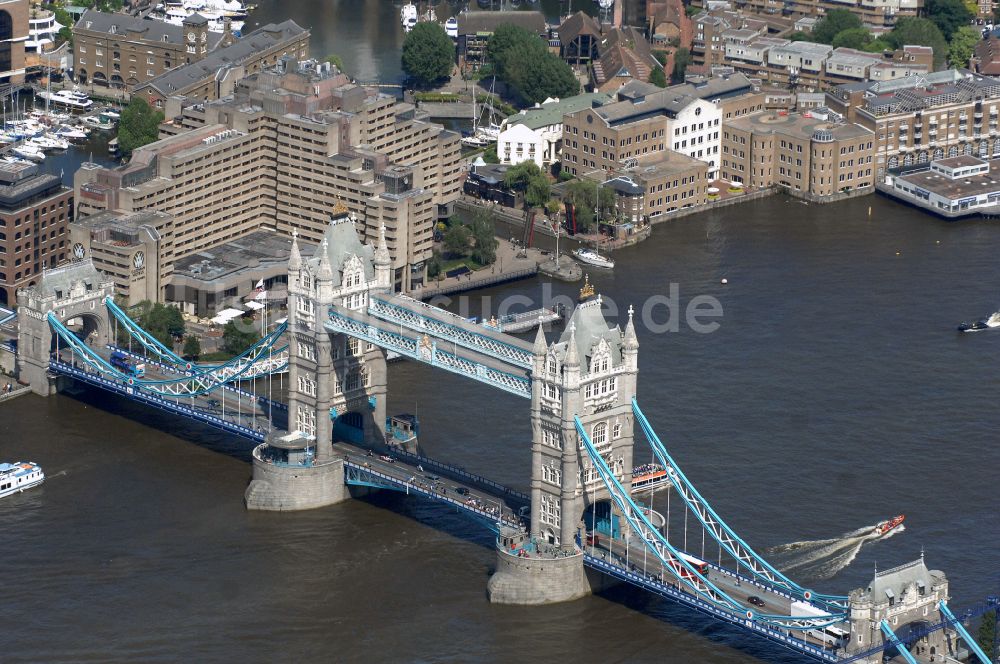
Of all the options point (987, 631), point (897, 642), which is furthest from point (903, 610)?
point (987, 631)

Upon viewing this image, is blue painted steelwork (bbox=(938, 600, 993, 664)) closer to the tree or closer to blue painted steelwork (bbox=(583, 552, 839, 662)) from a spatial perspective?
the tree

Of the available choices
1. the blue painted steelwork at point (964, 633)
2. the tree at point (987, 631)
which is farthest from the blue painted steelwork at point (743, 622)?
the tree at point (987, 631)

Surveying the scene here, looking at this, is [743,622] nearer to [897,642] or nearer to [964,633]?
[897,642]

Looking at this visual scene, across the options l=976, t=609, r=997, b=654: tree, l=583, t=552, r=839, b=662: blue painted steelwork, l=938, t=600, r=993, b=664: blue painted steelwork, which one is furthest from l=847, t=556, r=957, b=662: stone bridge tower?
l=976, t=609, r=997, b=654: tree

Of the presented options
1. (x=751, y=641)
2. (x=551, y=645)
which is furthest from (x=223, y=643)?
(x=751, y=641)

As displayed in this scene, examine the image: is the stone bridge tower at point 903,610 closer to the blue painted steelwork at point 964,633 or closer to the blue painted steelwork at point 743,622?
the blue painted steelwork at point 964,633

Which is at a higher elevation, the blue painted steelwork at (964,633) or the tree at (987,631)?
the blue painted steelwork at (964,633)

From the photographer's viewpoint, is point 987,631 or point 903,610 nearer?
point 903,610
